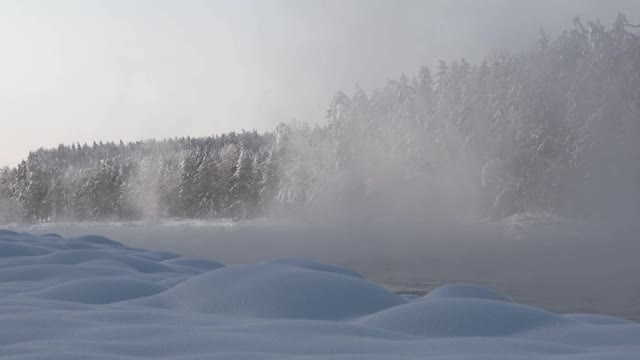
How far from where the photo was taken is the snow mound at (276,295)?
15.2 feet

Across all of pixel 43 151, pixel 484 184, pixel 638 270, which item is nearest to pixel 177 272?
pixel 638 270

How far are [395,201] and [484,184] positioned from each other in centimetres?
1358

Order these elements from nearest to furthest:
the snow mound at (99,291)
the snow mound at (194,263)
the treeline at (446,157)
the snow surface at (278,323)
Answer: the snow surface at (278,323) → the snow mound at (99,291) → the snow mound at (194,263) → the treeline at (446,157)

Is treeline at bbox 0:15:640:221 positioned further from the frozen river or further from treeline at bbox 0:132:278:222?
the frozen river

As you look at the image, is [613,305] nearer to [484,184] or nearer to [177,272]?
[177,272]

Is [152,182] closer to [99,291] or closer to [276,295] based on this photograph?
[99,291]

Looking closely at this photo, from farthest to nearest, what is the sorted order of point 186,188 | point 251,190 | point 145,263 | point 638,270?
point 186,188 < point 251,190 < point 638,270 < point 145,263

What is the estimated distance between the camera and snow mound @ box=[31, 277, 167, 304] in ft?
16.6

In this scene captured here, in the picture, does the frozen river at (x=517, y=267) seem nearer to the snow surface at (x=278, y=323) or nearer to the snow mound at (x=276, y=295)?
the snow mound at (x=276, y=295)

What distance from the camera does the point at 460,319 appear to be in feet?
13.2

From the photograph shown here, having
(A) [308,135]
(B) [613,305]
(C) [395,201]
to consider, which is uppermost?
(A) [308,135]

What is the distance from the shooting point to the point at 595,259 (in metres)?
23.5

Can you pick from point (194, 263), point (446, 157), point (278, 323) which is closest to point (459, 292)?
point (278, 323)

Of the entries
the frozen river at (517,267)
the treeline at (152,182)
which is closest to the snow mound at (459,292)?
the frozen river at (517,267)
